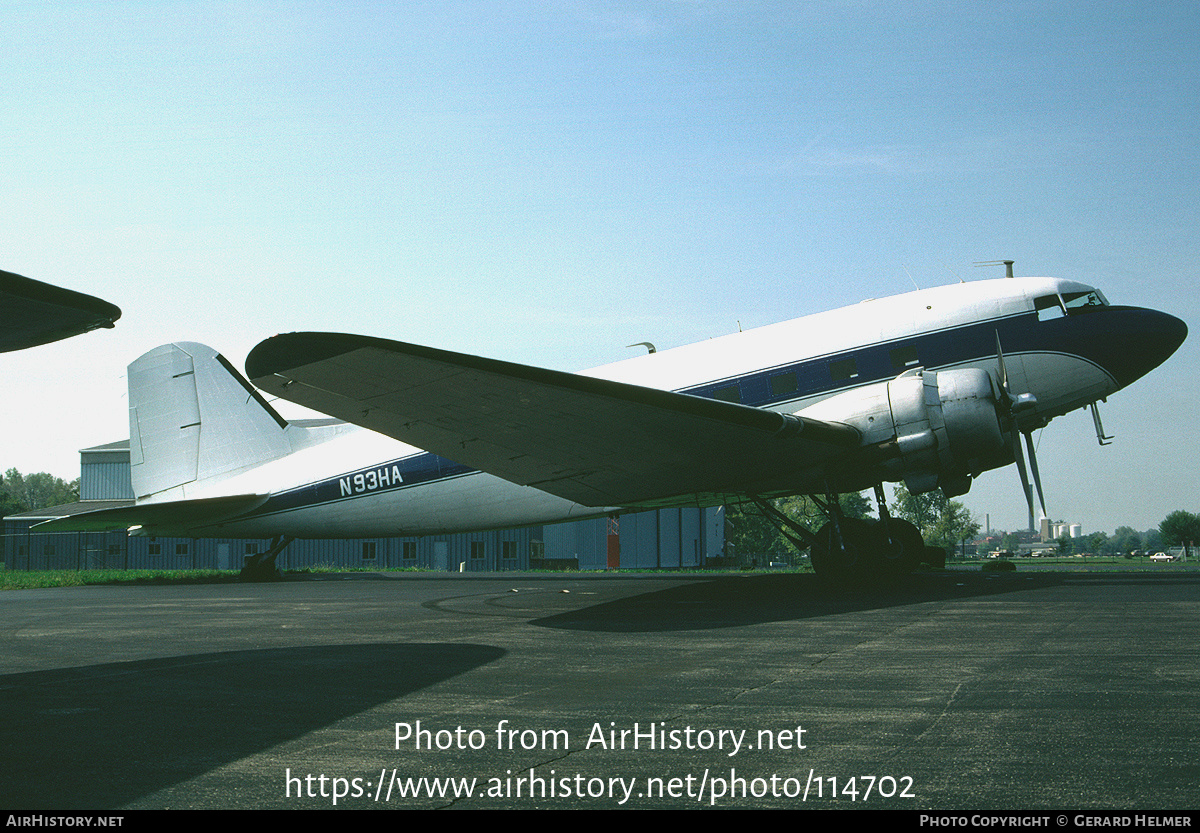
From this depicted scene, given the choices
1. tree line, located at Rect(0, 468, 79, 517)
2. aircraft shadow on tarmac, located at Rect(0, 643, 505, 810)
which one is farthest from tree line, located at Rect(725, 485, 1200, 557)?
tree line, located at Rect(0, 468, 79, 517)

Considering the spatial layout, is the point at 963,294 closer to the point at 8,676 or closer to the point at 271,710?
the point at 271,710

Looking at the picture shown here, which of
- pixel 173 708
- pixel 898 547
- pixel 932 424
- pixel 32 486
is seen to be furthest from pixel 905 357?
pixel 32 486

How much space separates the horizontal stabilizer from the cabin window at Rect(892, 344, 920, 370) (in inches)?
582

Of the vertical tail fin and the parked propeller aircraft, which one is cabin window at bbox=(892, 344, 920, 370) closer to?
the parked propeller aircraft

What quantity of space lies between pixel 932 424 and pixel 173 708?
12.4 m

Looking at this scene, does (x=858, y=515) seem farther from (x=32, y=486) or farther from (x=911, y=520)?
(x=32, y=486)

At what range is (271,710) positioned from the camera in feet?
19.1

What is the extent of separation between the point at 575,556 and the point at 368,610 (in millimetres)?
38227

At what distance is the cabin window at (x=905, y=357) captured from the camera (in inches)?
627

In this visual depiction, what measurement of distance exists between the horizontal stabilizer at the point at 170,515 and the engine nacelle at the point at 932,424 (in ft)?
46.9

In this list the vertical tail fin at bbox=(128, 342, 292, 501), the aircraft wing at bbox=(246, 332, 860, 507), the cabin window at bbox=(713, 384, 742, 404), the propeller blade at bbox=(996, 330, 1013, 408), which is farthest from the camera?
the vertical tail fin at bbox=(128, 342, 292, 501)

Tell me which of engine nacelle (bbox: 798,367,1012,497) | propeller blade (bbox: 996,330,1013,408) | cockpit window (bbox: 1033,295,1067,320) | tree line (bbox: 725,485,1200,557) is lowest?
tree line (bbox: 725,485,1200,557)

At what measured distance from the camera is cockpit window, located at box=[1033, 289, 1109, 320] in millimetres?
15930
